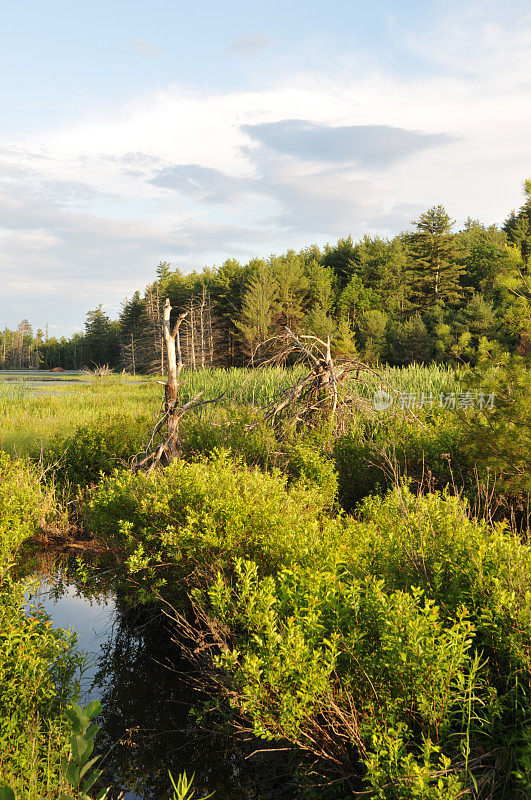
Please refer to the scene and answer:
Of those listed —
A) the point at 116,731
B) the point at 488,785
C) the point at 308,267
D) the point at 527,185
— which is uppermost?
the point at 308,267

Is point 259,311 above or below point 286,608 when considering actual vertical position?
above

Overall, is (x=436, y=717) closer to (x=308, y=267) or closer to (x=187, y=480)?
(x=187, y=480)

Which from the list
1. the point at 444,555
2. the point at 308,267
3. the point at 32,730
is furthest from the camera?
the point at 308,267

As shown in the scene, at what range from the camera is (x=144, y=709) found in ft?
13.5

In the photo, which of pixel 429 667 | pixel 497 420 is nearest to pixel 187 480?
pixel 429 667

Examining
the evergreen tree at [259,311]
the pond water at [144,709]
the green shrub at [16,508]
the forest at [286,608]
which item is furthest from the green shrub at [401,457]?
the evergreen tree at [259,311]

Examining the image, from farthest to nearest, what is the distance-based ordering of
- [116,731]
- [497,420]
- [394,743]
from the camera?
[497,420], [116,731], [394,743]

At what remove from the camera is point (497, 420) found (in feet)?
20.4

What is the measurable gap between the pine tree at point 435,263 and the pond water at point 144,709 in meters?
37.7

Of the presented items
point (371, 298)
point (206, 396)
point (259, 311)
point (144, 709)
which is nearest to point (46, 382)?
point (259, 311)

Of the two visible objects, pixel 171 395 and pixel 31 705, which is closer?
pixel 31 705

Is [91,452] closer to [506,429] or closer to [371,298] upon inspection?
[506,429]

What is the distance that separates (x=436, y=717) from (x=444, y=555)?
3.52 ft

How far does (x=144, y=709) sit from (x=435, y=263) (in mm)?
41334
